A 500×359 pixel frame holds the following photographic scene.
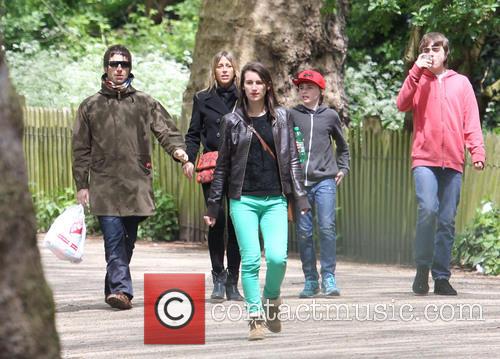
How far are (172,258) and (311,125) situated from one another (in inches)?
161

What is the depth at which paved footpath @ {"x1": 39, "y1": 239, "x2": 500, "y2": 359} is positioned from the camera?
7.66 m

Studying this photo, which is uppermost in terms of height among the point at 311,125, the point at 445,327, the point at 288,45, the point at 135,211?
the point at 288,45

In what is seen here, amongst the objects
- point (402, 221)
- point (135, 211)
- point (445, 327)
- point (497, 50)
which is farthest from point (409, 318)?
point (497, 50)

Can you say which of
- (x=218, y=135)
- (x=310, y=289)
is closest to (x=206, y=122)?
(x=218, y=135)

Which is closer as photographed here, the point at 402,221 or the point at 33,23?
the point at 402,221

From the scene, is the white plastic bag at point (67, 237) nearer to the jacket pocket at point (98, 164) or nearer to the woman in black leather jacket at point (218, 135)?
the jacket pocket at point (98, 164)

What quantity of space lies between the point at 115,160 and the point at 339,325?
223cm

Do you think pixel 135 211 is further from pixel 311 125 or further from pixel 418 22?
pixel 418 22

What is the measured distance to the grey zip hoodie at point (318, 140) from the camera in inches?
413

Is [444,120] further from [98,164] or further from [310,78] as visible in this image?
[98,164]

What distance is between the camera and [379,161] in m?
14.3

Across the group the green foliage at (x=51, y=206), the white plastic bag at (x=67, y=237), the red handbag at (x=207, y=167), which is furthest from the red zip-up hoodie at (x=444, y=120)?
the green foliage at (x=51, y=206)

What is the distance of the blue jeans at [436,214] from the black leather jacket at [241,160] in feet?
7.30

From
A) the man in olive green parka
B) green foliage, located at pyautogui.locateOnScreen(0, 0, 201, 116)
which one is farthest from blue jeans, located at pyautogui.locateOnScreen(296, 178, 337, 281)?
green foliage, located at pyautogui.locateOnScreen(0, 0, 201, 116)
